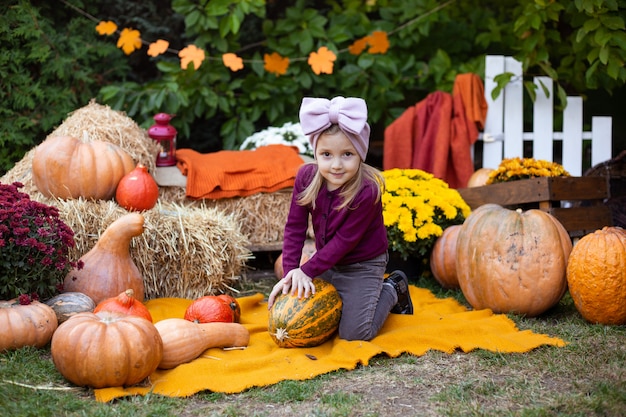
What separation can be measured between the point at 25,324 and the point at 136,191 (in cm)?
154

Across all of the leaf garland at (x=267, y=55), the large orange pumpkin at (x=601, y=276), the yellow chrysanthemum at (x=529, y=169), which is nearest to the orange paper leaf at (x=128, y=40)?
the leaf garland at (x=267, y=55)

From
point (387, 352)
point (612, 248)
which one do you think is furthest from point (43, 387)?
point (612, 248)

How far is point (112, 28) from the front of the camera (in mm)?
6387

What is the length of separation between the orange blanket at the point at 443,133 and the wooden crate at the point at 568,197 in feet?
3.98

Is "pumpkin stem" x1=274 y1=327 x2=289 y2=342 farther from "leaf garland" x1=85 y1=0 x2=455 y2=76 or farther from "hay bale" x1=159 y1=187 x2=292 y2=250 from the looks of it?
"leaf garland" x1=85 y1=0 x2=455 y2=76

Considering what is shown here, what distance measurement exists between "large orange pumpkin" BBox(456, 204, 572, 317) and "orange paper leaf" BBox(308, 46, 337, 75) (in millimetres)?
2975

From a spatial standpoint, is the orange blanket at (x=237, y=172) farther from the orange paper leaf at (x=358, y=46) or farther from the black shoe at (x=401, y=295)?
the black shoe at (x=401, y=295)

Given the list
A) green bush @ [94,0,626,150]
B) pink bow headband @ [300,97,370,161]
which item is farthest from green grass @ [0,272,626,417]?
green bush @ [94,0,626,150]

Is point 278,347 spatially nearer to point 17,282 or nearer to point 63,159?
point 17,282

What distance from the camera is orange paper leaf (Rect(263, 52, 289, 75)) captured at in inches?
265

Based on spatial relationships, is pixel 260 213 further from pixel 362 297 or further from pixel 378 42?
pixel 378 42

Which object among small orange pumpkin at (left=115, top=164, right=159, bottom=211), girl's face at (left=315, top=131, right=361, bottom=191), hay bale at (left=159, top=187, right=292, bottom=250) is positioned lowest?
hay bale at (left=159, top=187, right=292, bottom=250)

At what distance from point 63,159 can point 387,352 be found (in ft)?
8.58

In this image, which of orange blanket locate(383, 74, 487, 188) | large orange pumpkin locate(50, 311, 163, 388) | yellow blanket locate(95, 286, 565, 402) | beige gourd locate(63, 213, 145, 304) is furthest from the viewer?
orange blanket locate(383, 74, 487, 188)
